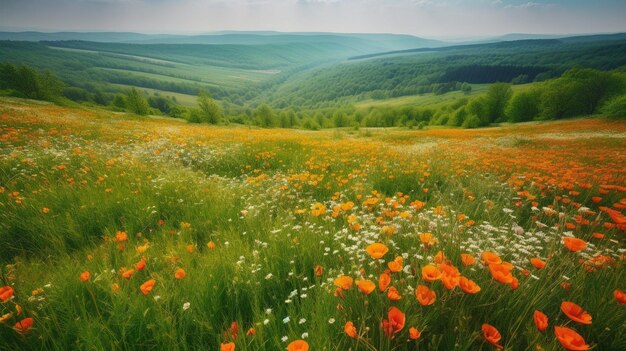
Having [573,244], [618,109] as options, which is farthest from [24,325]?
[618,109]

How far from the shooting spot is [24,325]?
161 cm

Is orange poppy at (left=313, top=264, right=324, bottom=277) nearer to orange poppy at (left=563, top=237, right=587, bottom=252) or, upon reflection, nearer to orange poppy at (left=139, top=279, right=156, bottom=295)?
orange poppy at (left=139, top=279, right=156, bottom=295)

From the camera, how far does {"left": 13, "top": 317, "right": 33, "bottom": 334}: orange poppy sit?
161 cm

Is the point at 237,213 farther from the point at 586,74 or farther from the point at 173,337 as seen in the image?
the point at 586,74

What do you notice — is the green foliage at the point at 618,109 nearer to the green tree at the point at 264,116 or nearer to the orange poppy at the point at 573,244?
the orange poppy at the point at 573,244

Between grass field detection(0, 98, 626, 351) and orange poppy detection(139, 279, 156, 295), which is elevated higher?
orange poppy detection(139, 279, 156, 295)

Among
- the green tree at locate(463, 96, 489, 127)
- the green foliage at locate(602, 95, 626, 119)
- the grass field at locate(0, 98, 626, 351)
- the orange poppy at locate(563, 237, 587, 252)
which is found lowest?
the green tree at locate(463, 96, 489, 127)

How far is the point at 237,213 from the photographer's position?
12.8ft

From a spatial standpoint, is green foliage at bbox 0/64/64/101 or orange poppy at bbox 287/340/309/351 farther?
green foliage at bbox 0/64/64/101

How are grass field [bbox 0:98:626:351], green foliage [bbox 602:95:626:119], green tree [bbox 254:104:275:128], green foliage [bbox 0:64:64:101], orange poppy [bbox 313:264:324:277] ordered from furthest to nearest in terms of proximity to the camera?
green tree [bbox 254:104:275:128] → green foliage [bbox 0:64:64:101] → green foliage [bbox 602:95:626:119] → orange poppy [bbox 313:264:324:277] → grass field [bbox 0:98:626:351]

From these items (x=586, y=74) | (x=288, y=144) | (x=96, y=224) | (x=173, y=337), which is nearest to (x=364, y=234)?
(x=173, y=337)

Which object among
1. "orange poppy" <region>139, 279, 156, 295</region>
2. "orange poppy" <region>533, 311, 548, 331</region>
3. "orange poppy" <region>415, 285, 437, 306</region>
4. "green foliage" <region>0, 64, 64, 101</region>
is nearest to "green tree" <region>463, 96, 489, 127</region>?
"orange poppy" <region>533, 311, 548, 331</region>

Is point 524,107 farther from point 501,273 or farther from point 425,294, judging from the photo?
point 425,294

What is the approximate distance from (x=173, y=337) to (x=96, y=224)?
3.04m
